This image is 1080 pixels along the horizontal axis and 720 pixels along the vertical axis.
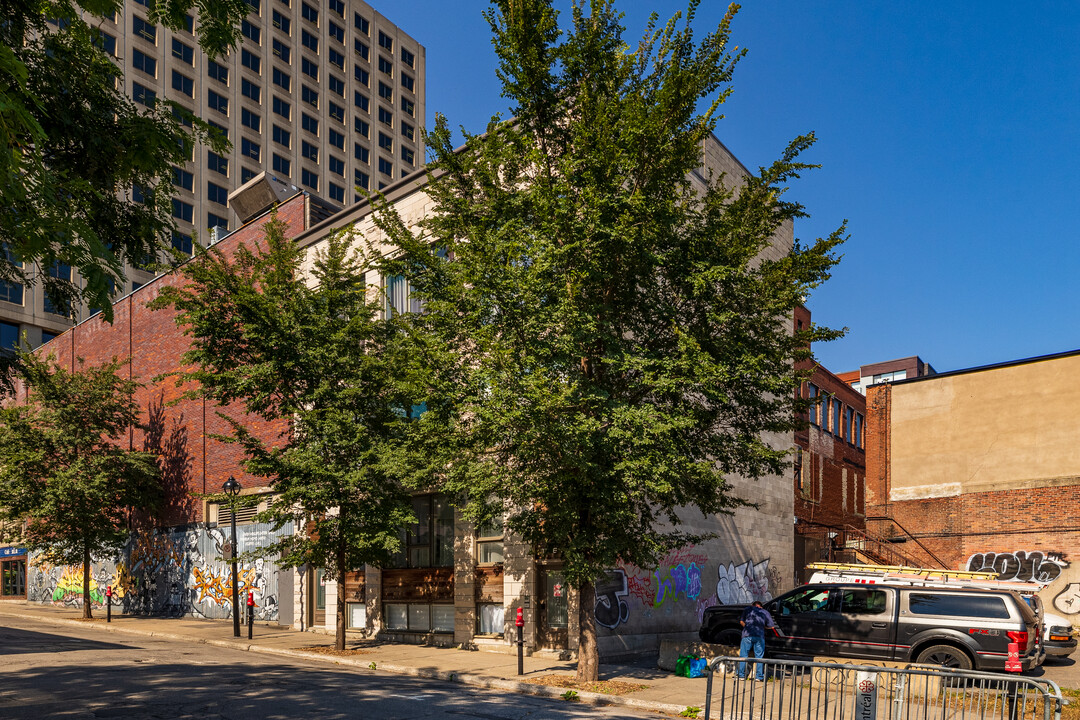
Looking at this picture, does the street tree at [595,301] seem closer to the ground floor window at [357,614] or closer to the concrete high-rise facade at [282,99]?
the ground floor window at [357,614]

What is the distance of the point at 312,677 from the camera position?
49.0 ft

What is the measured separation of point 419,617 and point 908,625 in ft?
39.4

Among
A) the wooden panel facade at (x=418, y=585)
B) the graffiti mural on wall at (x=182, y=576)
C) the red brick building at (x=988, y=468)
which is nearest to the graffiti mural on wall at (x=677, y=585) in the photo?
the wooden panel facade at (x=418, y=585)

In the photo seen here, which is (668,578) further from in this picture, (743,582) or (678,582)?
(743,582)

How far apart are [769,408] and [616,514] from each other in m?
3.53

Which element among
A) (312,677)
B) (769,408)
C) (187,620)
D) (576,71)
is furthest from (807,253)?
(187,620)

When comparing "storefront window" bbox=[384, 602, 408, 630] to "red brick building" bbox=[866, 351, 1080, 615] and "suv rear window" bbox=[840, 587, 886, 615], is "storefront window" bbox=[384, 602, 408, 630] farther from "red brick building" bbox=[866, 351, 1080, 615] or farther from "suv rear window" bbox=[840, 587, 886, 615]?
"red brick building" bbox=[866, 351, 1080, 615]

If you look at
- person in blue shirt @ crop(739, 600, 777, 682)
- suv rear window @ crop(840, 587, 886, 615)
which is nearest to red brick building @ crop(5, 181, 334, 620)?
person in blue shirt @ crop(739, 600, 777, 682)

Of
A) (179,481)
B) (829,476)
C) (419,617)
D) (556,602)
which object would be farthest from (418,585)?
(829,476)

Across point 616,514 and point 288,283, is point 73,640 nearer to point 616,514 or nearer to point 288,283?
point 288,283

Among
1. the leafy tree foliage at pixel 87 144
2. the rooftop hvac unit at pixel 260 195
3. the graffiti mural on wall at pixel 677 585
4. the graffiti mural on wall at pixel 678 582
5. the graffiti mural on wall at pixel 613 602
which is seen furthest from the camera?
the rooftop hvac unit at pixel 260 195

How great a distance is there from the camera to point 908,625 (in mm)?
15531

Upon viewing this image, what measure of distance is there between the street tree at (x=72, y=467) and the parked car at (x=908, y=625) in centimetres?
2498

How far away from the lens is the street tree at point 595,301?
1386 cm
